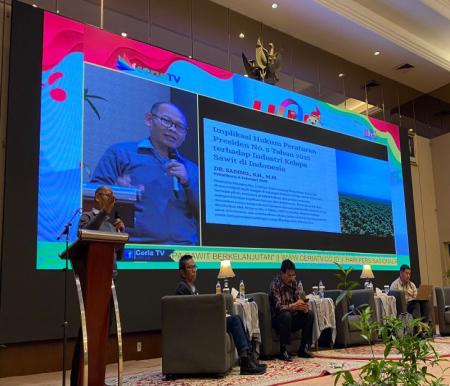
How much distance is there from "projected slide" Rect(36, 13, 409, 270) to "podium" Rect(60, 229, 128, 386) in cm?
169

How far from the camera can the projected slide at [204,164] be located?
5.12 metres

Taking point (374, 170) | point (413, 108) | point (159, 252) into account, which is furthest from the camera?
point (413, 108)

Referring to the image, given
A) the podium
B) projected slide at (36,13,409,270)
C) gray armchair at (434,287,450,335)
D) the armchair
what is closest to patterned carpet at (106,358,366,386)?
the podium

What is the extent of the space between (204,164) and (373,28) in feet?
13.7

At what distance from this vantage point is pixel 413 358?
1.33 m

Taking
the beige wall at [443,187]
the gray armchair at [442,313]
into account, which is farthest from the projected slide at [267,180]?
the beige wall at [443,187]

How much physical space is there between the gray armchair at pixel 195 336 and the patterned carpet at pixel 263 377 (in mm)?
95

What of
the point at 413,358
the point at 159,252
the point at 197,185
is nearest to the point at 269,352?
the point at 159,252

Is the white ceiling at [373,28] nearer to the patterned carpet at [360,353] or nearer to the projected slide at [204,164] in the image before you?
the projected slide at [204,164]

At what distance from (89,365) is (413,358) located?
1.72 metres

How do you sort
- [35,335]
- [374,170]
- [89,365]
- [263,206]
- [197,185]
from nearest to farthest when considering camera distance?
[89,365] < [35,335] < [197,185] < [263,206] < [374,170]

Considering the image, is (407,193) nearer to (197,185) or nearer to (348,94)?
(348,94)

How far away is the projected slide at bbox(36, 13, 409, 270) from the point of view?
512 cm

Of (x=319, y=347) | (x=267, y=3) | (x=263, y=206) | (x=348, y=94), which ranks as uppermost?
(x=267, y=3)
